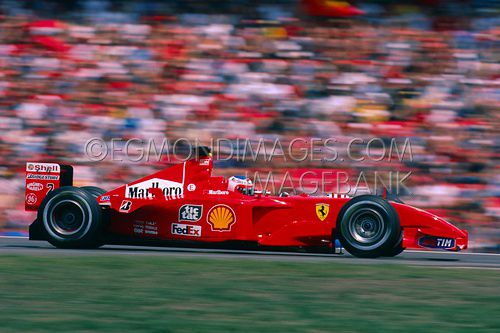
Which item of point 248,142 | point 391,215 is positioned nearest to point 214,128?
point 248,142

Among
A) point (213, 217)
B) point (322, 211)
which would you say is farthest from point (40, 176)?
point (322, 211)

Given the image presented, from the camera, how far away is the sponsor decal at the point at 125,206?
10.3m

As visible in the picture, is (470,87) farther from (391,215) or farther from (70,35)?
(70,35)

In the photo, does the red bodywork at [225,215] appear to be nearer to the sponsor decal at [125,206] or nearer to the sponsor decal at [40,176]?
the sponsor decal at [125,206]

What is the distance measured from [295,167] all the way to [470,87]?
272 cm

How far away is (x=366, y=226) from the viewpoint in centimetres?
976

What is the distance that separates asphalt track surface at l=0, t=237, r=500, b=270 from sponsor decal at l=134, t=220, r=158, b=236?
239mm

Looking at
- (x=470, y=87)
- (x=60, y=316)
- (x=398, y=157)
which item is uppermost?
(x=470, y=87)

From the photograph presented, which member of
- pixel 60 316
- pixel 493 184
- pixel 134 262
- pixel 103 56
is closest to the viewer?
pixel 60 316

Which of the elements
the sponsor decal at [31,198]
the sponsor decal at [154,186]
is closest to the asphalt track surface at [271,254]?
the sponsor decal at [31,198]

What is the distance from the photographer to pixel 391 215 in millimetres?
9602

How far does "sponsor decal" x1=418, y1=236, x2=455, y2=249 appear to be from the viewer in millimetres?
9773

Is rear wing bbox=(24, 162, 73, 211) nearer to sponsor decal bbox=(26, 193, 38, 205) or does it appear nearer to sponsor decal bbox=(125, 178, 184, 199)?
sponsor decal bbox=(26, 193, 38, 205)

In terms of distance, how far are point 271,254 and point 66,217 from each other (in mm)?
2321
